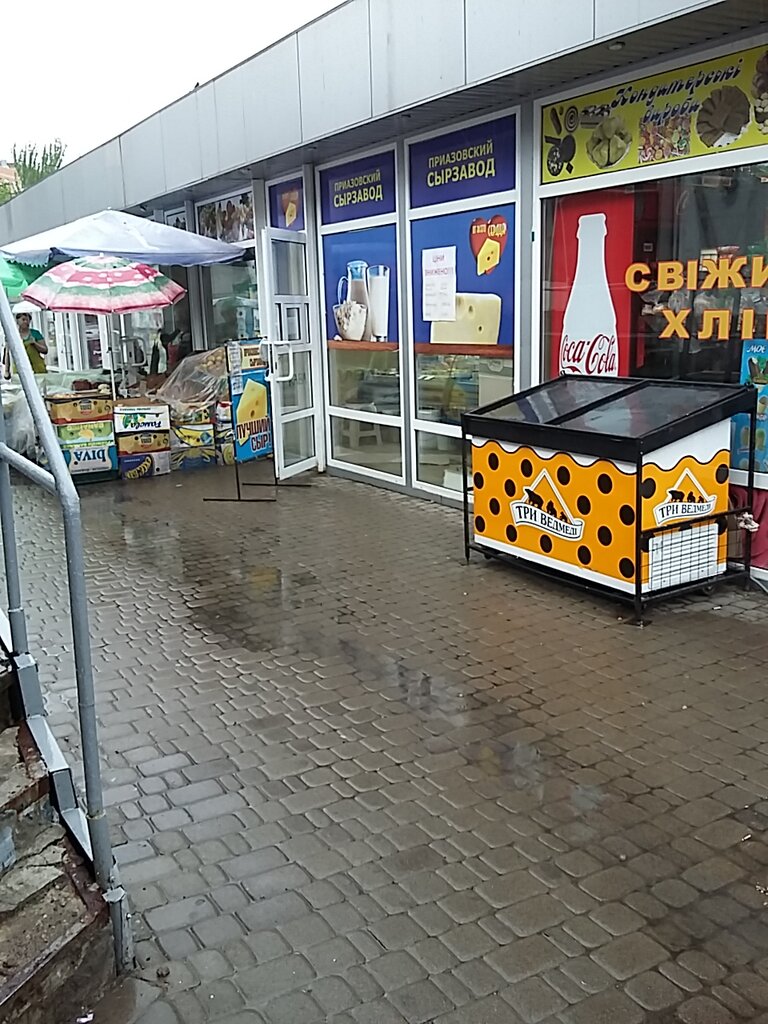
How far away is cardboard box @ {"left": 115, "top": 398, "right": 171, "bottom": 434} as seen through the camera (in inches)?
405

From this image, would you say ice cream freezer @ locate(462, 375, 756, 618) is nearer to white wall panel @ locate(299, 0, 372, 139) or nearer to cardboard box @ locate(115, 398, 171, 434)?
white wall panel @ locate(299, 0, 372, 139)

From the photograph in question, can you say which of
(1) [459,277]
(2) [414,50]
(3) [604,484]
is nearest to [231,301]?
(1) [459,277]

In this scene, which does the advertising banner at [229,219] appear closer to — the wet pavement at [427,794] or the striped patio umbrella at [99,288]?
the striped patio umbrella at [99,288]

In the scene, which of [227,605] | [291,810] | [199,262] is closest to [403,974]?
[291,810]

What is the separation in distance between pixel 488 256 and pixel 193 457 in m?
4.63

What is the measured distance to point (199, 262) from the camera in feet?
35.2

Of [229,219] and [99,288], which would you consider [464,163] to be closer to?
[99,288]

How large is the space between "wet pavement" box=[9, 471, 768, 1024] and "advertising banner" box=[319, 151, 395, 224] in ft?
13.1

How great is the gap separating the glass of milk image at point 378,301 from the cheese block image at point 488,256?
1394mm

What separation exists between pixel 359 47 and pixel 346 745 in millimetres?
5819

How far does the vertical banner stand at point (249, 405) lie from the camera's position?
397 inches

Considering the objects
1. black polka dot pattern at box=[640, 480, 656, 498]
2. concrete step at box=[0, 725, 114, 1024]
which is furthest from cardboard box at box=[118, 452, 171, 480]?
concrete step at box=[0, 725, 114, 1024]

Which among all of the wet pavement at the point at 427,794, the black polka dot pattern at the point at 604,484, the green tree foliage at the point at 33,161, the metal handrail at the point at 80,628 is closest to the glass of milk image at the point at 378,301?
the wet pavement at the point at 427,794

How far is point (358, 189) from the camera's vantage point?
913 cm
